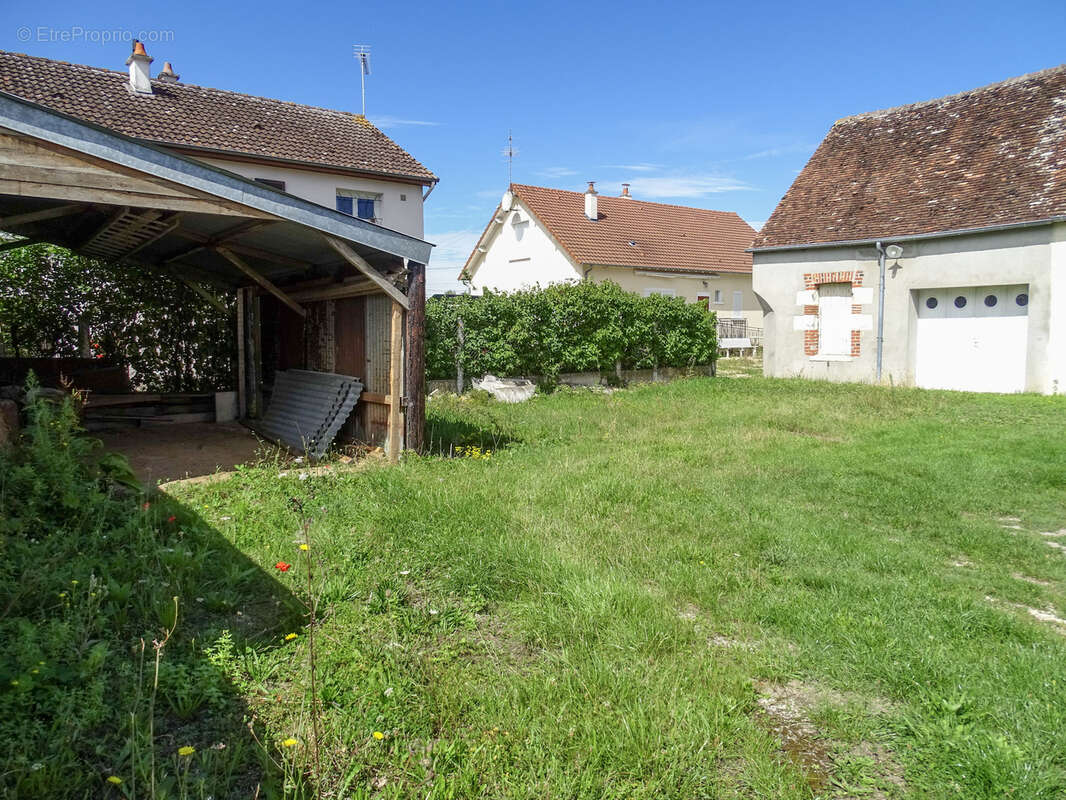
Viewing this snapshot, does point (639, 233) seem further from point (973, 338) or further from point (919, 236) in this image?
point (973, 338)

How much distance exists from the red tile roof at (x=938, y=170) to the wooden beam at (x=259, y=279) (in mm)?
12715

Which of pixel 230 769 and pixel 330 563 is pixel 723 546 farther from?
pixel 230 769

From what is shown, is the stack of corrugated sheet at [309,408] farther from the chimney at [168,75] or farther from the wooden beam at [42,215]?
the chimney at [168,75]

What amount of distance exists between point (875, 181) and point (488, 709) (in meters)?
18.3

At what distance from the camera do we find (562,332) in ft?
51.0

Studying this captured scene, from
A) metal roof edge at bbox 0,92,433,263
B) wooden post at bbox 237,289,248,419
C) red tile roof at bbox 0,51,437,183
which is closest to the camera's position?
metal roof edge at bbox 0,92,433,263

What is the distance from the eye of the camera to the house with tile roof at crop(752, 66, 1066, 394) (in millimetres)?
13828

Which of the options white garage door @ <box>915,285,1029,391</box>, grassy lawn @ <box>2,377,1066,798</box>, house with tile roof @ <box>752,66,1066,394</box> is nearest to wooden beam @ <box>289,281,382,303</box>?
grassy lawn @ <box>2,377,1066,798</box>

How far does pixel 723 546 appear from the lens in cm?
520

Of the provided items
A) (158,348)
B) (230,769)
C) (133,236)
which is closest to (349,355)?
(133,236)

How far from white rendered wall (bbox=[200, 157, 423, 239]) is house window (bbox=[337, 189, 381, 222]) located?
11 cm

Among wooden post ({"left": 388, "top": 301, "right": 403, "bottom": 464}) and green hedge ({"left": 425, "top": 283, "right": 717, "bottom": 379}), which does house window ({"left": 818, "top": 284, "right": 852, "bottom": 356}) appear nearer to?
green hedge ({"left": 425, "top": 283, "right": 717, "bottom": 379})

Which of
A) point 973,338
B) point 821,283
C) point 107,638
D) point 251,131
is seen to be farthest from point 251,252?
point 973,338

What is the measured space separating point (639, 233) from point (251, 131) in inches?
644
